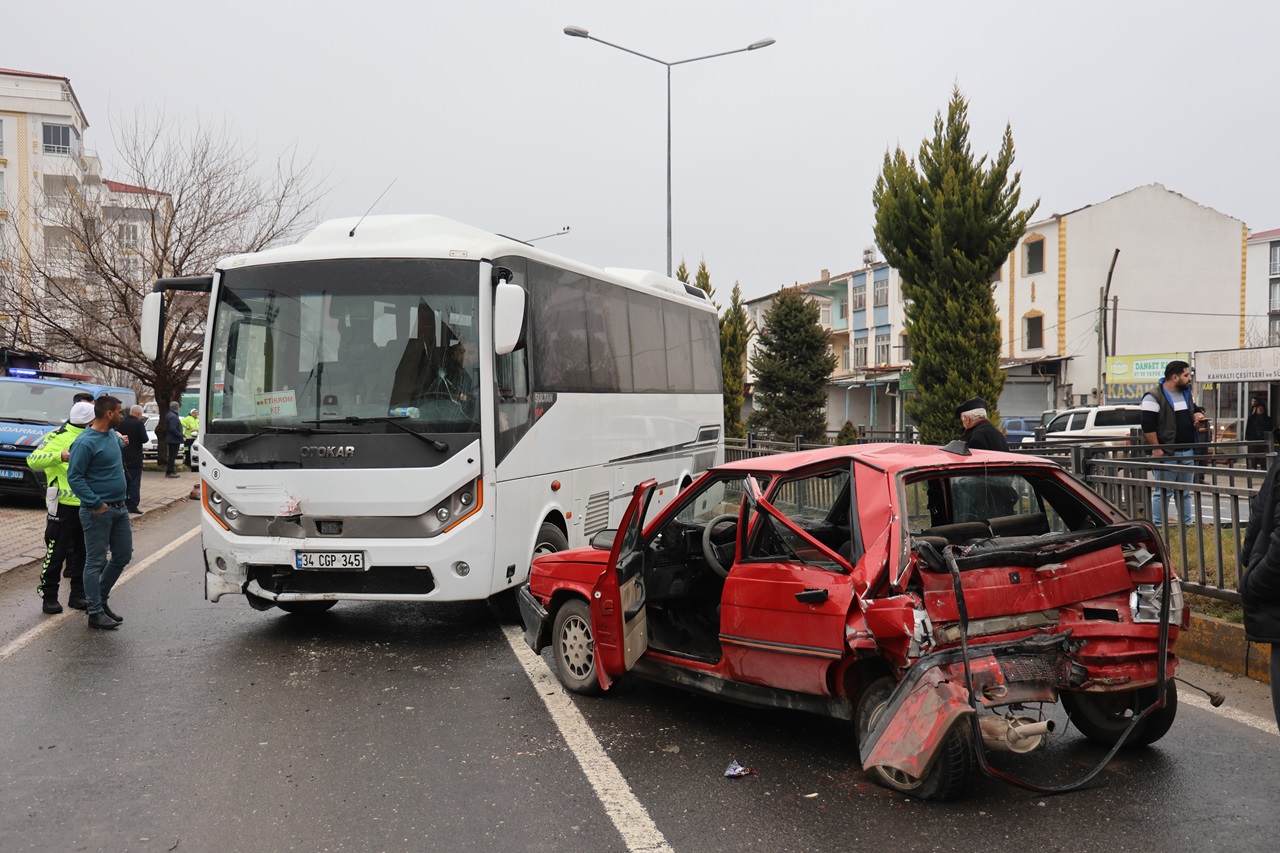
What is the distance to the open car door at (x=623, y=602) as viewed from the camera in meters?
5.75

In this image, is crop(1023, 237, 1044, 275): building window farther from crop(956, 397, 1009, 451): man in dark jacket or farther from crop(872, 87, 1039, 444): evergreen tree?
crop(956, 397, 1009, 451): man in dark jacket

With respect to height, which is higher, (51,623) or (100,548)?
(100,548)

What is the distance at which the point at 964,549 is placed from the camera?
15.1 ft

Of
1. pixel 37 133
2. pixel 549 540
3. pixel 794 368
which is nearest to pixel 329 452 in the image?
pixel 549 540

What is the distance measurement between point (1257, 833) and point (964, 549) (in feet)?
4.97

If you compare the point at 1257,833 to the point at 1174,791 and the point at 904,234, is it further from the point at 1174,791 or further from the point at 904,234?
the point at 904,234

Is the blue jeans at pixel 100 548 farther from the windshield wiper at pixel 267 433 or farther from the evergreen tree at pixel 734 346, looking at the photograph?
the evergreen tree at pixel 734 346

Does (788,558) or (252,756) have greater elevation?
(788,558)

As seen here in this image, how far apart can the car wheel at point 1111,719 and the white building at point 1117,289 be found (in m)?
40.9

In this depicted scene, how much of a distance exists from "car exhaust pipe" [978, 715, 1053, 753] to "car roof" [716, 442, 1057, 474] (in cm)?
115

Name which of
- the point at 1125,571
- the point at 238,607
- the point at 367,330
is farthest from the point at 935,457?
the point at 238,607

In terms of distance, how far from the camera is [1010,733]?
166 inches

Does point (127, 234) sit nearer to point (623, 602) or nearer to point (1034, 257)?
point (623, 602)

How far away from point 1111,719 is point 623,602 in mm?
2507
